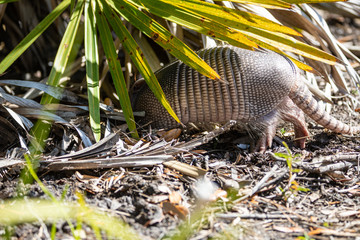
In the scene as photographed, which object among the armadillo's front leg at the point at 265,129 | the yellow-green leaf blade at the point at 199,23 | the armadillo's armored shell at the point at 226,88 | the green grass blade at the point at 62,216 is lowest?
the armadillo's front leg at the point at 265,129

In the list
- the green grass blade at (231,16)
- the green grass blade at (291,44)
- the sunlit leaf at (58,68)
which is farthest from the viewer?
the sunlit leaf at (58,68)

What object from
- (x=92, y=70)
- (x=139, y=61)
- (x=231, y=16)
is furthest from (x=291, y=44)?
(x=92, y=70)

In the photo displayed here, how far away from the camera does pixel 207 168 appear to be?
3109 mm

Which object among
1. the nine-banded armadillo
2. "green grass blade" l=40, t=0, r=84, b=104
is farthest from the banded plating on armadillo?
"green grass blade" l=40, t=0, r=84, b=104

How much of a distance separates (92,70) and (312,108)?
2.01m

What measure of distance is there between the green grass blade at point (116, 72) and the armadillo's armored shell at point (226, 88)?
0.56 meters

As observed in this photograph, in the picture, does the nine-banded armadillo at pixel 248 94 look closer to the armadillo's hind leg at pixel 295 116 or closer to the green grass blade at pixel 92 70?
the armadillo's hind leg at pixel 295 116

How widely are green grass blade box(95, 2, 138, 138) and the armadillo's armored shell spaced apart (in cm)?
56

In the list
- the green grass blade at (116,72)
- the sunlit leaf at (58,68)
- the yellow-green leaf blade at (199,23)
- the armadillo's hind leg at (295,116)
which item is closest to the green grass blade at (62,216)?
the sunlit leaf at (58,68)

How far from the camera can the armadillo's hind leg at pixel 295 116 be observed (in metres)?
3.76

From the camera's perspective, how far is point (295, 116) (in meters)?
3.76

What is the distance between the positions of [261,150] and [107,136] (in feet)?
4.42

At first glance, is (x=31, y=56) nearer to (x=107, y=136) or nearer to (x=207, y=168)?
(x=107, y=136)

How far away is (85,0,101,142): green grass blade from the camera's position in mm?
3352
